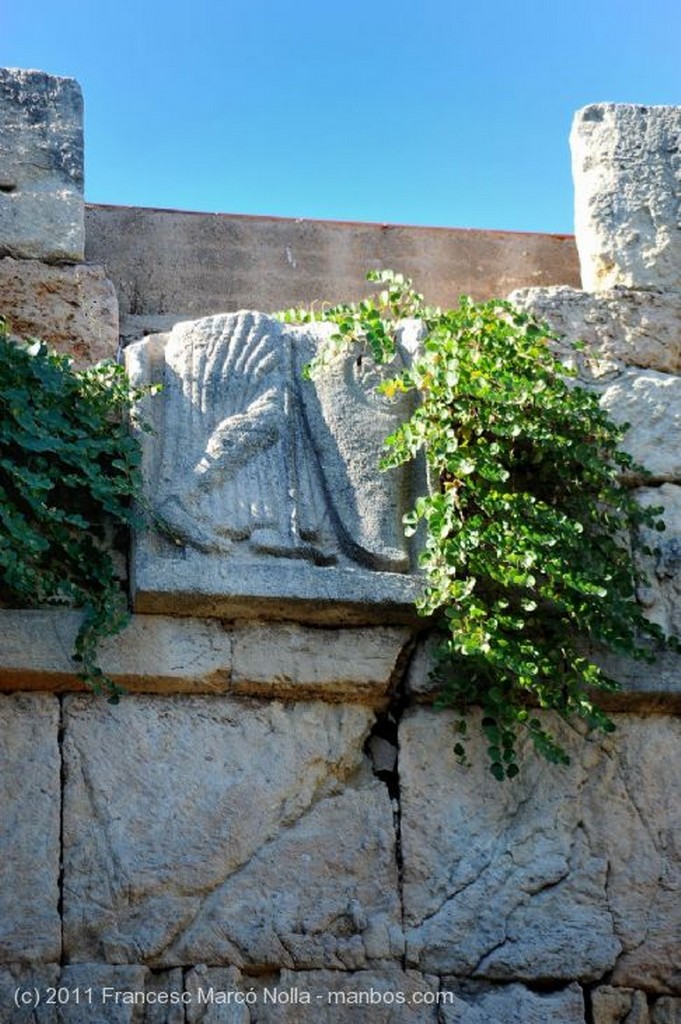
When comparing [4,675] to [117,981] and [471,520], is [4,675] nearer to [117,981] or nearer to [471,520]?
[117,981]

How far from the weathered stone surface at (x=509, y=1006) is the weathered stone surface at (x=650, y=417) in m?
1.60

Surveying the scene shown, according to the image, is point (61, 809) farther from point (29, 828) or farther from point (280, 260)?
point (280, 260)

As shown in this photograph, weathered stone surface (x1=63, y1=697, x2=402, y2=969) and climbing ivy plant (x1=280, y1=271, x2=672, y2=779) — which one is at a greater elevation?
climbing ivy plant (x1=280, y1=271, x2=672, y2=779)

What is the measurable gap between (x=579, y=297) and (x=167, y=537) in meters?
1.62

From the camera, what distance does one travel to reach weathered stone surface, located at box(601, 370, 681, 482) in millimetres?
5902

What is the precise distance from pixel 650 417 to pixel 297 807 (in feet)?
5.40

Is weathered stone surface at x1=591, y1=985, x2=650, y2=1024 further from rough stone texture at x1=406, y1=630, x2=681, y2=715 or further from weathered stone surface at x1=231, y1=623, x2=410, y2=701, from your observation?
weathered stone surface at x1=231, y1=623, x2=410, y2=701

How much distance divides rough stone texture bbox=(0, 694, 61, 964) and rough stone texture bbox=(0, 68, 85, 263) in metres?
1.54

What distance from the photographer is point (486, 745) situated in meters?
5.45

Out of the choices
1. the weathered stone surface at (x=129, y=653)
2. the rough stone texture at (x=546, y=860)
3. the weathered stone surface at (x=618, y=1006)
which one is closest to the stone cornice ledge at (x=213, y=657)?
the weathered stone surface at (x=129, y=653)

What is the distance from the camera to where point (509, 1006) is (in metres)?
5.13

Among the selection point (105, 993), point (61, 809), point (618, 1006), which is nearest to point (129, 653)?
point (61, 809)

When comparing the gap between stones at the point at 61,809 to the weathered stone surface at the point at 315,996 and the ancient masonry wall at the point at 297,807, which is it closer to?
the ancient masonry wall at the point at 297,807

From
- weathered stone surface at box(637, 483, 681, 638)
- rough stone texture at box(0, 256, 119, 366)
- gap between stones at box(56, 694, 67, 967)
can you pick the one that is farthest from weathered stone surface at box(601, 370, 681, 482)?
gap between stones at box(56, 694, 67, 967)
